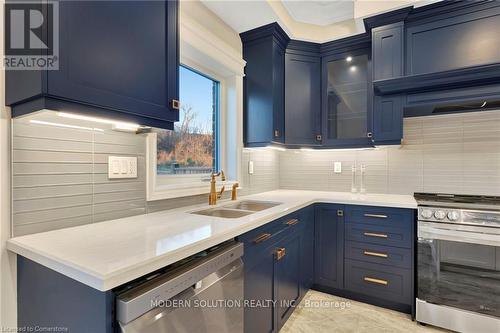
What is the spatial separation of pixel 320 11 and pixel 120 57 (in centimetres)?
221

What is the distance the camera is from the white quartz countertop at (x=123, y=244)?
2.52 ft

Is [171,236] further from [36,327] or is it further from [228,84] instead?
A: [228,84]

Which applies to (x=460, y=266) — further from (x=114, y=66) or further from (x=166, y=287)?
(x=114, y=66)

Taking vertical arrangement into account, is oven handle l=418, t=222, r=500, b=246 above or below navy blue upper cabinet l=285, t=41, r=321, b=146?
below

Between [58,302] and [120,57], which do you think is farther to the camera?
[120,57]

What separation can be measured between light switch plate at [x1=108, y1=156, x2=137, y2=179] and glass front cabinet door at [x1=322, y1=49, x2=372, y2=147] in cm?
190

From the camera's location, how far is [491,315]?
1718 millimetres

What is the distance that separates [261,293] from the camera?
4.97 ft

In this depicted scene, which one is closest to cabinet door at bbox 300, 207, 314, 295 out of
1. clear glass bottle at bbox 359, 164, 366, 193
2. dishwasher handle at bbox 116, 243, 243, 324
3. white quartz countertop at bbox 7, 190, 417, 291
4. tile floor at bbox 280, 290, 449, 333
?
tile floor at bbox 280, 290, 449, 333

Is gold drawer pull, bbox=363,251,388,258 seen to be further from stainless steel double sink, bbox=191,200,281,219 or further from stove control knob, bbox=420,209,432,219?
stainless steel double sink, bbox=191,200,281,219

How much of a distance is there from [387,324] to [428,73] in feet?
6.37

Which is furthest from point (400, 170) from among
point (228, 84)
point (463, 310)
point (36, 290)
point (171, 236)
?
point (36, 290)

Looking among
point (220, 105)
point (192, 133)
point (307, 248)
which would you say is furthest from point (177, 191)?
point (307, 248)

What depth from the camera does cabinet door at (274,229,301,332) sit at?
1735 millimetres
